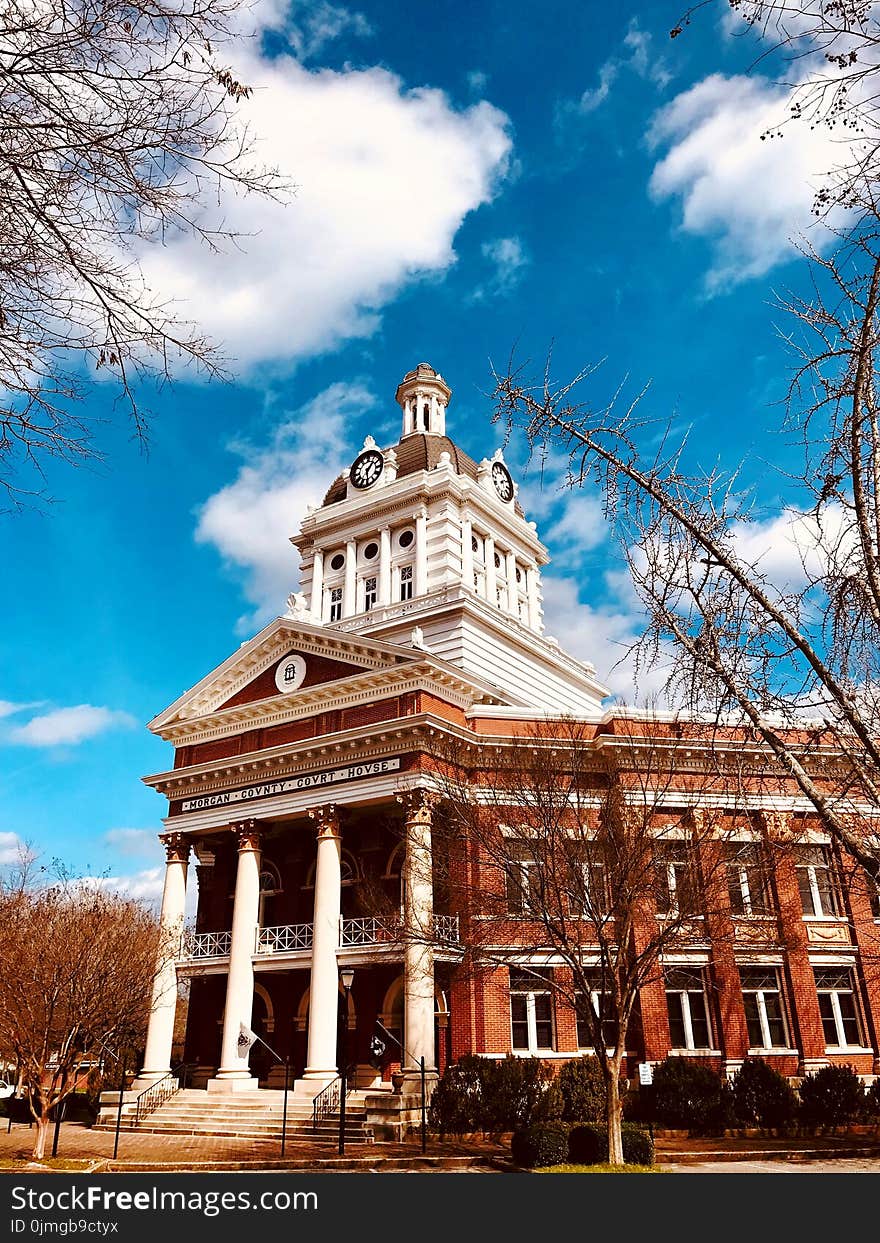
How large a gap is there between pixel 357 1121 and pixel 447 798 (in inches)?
331

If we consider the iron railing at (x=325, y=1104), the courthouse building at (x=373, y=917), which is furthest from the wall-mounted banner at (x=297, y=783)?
the iron railing at (x=325, y=1104)

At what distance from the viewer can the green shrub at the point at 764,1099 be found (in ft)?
78.9

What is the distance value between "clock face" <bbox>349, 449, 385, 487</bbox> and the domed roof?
3.48 feet

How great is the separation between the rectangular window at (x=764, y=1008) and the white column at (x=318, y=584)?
29.1 m

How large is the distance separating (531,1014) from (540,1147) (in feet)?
33.1

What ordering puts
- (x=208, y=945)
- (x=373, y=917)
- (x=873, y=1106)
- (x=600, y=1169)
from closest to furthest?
(x=600, y=1169) < (x=873, y=1106) < (x=373, y=917) < (x=208, y=945)

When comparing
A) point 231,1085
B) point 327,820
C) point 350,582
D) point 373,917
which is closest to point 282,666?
point 327,820

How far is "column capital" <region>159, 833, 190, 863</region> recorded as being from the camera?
34.3 m

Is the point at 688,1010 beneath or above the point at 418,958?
beneath

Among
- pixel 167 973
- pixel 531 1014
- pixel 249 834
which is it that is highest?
pixel 249 834

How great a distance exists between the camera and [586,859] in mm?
21406

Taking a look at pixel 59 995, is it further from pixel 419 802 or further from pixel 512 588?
pixel 512 588

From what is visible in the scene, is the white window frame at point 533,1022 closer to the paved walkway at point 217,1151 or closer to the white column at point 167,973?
the paved walkway at point 217,1151

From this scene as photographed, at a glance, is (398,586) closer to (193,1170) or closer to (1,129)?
(193,1170)
